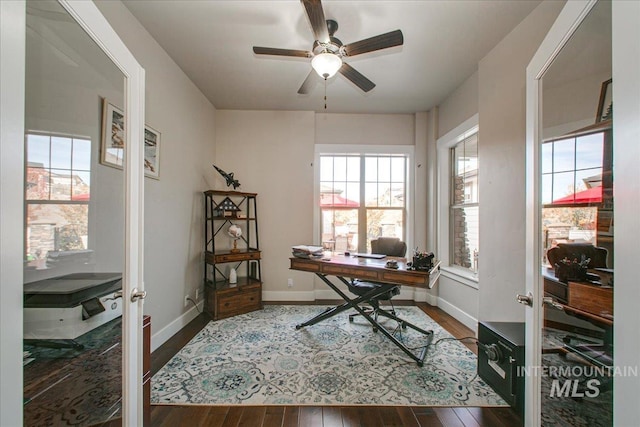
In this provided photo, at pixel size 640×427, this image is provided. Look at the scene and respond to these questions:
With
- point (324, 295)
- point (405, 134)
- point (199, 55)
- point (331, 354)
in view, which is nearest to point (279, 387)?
point (331, 354)

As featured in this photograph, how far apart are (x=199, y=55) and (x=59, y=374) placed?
2.66 m

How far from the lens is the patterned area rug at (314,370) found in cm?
167

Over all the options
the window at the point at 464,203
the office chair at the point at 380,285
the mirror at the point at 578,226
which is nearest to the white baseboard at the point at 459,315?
the window at the point at 464,203

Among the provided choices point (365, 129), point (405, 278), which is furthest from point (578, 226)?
point (365, 129)

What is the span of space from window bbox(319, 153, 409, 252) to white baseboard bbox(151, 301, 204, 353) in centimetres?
202

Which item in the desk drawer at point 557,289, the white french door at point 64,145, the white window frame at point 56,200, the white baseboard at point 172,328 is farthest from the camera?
the white baseboard at point 172,328

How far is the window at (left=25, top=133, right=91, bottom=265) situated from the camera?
78cm

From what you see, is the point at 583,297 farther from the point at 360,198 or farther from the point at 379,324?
the point at 360,198

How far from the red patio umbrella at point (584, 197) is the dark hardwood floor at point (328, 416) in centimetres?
141

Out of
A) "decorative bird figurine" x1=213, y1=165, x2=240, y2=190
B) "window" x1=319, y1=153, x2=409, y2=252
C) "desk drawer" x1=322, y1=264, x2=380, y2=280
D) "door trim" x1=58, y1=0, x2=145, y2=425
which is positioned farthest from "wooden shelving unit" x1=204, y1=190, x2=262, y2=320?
"door trim" x1=58, y1=0, x2=145, y2=425

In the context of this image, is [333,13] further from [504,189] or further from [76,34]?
[504,189]

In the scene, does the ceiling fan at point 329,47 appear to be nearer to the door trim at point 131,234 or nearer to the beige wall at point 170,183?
the door trim at point 131,234

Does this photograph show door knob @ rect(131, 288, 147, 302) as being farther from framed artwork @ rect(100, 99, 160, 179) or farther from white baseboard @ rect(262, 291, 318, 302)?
white baseboard @ rect(262, 291, 318, 302)
